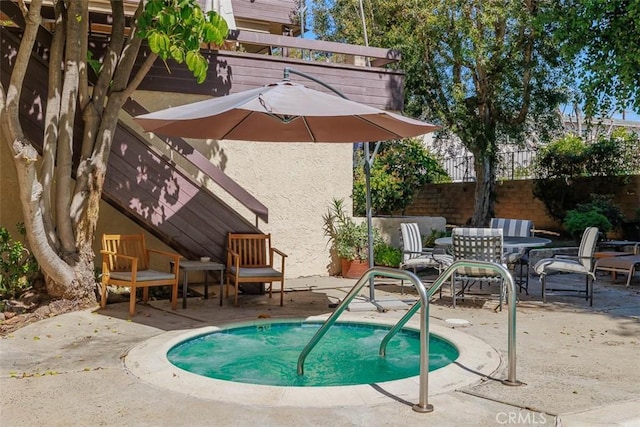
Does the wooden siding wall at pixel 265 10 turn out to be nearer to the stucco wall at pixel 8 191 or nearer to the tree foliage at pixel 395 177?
the tree foliage at pixel 395 177

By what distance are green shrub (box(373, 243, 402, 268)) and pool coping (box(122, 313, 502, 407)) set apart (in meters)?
5.54

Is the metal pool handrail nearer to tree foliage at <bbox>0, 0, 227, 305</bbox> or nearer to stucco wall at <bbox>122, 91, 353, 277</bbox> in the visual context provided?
tree foliage at <bbox>0, 0, 227, 305</bbox>

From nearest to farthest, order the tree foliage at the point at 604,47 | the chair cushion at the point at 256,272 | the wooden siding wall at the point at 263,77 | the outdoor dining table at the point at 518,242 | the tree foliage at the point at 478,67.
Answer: the chair cushion at the point at 256,272 → the outdoor dining table at the point at 518,242 → the wooden siding wall at the point at 263,77 → the tree foliage at the point at 604,47 → the tree foliage at the point at 478,67

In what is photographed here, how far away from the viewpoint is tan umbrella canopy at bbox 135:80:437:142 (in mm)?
5879

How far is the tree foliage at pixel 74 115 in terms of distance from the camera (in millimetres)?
6531

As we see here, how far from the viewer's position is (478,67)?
48.7 ft

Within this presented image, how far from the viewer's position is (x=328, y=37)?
1941cm

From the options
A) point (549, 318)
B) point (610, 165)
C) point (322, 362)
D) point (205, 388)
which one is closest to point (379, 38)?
point (610, 165)

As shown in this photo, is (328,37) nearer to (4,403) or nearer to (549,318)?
(549,318)

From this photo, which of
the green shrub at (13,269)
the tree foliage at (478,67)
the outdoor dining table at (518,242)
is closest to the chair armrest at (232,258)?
the green shrub at (13,269)

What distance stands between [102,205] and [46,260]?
93.5 inches

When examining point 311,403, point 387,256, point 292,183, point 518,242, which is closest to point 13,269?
point 292,183

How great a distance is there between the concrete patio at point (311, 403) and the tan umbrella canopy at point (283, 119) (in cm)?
226

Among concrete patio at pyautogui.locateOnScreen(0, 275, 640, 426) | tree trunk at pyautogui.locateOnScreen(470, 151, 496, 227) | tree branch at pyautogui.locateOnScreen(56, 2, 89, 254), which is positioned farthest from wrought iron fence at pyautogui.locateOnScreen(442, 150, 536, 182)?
tree branch at pyautogui.locateOnScreen(56, 2, 89, 254)
